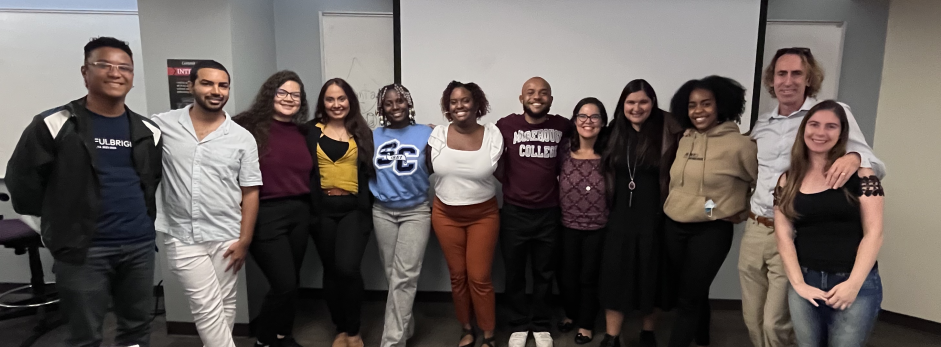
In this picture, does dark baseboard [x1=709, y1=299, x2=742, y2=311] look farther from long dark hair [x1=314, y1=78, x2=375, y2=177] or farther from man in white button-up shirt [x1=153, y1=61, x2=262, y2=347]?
man in white button-up shirt [x1=153, y1=61, x2=262, y2=347]

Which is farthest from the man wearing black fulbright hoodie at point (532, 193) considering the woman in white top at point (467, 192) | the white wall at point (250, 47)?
the white wall at point (250, 47)

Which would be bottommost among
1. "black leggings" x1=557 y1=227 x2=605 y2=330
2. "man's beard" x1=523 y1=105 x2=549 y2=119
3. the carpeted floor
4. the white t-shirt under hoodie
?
the carpeted floor

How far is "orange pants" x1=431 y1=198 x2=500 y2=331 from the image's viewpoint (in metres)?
2.53

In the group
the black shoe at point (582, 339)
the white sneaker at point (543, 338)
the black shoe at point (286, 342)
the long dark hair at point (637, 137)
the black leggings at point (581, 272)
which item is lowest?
the black shoe at point (582, 339)

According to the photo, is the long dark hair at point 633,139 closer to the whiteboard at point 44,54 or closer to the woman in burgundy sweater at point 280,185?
the woman in burgundy sweater at point 280,185

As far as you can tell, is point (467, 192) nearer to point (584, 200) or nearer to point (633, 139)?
point (584, 200)

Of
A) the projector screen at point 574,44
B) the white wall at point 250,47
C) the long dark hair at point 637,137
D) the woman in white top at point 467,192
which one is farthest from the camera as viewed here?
the projector screen at point 574,44

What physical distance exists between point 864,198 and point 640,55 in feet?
5.52

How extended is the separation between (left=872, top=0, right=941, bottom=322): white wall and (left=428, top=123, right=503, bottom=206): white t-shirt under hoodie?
2761 millimetres

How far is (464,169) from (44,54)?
3.13 meters

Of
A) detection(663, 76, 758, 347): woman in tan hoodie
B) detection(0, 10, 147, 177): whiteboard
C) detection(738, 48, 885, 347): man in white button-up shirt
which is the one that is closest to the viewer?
detection(738, 48, 885, 347): man in white button-up shirt

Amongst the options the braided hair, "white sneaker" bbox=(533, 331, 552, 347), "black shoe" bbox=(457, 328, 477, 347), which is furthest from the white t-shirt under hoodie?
"white sneaker" bbox=(533, 331, 552, 347)

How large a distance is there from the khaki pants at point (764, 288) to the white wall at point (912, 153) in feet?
5.74

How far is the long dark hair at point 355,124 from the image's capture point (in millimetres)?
2498
